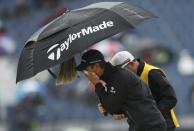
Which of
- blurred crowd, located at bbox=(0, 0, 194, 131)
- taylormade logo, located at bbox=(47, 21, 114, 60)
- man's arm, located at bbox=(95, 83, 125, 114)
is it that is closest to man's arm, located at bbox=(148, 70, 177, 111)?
man's arm, located at bbox=(95, 83, 125, 114)

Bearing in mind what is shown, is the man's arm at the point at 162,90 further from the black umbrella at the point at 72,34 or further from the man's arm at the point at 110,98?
the man's arm at the point at 110,98

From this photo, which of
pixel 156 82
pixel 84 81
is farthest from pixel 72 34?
pixel 84 81

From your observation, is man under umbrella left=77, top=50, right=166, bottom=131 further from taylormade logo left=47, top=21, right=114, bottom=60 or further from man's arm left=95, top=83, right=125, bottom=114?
taylormade logo left=47, top=21, right=114, bottom=60

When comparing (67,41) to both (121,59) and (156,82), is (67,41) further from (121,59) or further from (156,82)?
(156,82)

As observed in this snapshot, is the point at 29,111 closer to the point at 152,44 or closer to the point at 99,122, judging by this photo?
the point at 99,122

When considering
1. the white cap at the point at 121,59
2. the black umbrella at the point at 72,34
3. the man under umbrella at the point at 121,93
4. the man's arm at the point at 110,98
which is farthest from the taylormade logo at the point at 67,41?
the white cap at the point at 121,59

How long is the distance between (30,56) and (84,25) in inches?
21.7

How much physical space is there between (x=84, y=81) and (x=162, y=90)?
8075 mm

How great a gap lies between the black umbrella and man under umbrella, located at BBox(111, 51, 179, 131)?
19.5 inches

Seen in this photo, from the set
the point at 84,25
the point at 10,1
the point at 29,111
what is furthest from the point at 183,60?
the point at 84,25

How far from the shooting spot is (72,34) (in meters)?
6.53

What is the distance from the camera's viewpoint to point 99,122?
14.8 m

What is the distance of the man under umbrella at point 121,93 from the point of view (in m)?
6.45

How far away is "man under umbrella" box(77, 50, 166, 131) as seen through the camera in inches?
254
